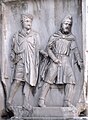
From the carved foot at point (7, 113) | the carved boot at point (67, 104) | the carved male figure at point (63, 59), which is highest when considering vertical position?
the carved male figure at point (63, 59)

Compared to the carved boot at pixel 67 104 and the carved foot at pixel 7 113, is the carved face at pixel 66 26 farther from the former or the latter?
the carved foot at pixel 7 113

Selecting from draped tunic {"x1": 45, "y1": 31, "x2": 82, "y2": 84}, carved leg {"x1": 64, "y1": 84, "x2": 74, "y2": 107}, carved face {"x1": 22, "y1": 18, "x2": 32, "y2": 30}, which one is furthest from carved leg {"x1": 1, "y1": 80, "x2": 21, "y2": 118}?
carved face {"x1": 22, "y1": 18, "x2": 32, "y2": 30}

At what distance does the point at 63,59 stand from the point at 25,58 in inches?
24.3

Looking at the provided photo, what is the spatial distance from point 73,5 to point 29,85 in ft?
4.95

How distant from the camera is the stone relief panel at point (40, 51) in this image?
7.69m

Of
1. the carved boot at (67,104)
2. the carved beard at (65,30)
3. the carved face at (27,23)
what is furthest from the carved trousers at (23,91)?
the carved beard at (65,30)

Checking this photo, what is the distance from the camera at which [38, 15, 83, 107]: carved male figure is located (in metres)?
7.62

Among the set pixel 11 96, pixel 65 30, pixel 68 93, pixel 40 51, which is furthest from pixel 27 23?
pixel 68 93

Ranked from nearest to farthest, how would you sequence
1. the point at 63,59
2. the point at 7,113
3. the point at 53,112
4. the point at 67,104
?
the point at 53,112 → the point at 67,104 → the point at 63,59 → the point at 7,113

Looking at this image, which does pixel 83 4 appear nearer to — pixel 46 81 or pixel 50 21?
pixel 50 21

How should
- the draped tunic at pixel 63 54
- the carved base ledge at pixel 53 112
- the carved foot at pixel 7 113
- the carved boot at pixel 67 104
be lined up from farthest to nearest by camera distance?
the carved foot at pixel 7 113 → the draped tunic at pixel 63 54 → the carved boot at pixel 67 104 → the carved base ledge at pixel 53 112

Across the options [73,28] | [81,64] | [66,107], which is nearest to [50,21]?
[73,28]

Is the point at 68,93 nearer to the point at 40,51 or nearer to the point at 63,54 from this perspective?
the point at 63,54

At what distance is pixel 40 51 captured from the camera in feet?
25.6
